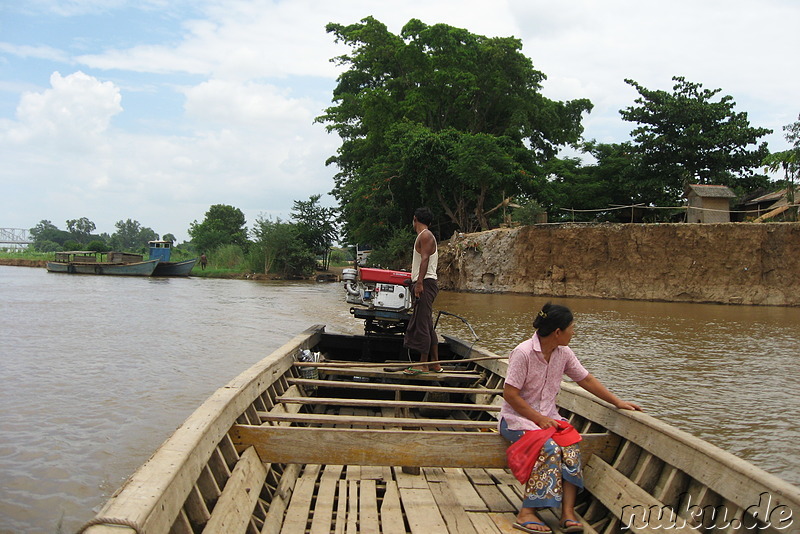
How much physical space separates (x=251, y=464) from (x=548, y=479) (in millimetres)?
1451

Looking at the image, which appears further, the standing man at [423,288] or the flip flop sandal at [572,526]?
the standing man at [423,288]

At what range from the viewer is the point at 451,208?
29.7 m

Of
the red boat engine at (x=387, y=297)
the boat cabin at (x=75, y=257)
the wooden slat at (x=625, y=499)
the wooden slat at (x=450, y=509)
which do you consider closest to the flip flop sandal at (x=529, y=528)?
the wooden slat at (x=450, y=509)

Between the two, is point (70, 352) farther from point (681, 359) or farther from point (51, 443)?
point (681, 359)

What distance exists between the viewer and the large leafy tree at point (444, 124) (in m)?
25.4

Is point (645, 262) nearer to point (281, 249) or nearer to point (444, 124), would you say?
point (444, 124)

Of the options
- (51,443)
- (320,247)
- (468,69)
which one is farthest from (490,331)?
(320,247)

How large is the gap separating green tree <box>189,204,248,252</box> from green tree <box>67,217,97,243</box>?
4316cm

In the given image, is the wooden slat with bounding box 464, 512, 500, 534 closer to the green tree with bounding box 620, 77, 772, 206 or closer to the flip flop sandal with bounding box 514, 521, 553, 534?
the flip flop sandal with bounding box 514, 521, 553, 534

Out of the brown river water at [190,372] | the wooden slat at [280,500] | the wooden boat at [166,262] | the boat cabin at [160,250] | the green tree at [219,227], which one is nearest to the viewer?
the wooden slat at [280,500]

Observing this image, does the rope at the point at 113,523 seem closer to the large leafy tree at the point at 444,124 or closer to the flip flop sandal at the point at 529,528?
the flip flop sandal at the point at 529,528

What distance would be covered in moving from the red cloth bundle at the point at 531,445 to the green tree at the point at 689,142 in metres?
24.1

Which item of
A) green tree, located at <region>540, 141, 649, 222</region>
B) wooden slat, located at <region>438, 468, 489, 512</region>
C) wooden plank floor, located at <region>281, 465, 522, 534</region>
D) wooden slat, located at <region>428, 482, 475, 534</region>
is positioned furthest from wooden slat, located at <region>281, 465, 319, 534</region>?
green tree, located at <region>540, 141, 649, 222</region>

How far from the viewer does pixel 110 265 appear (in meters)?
36.1
